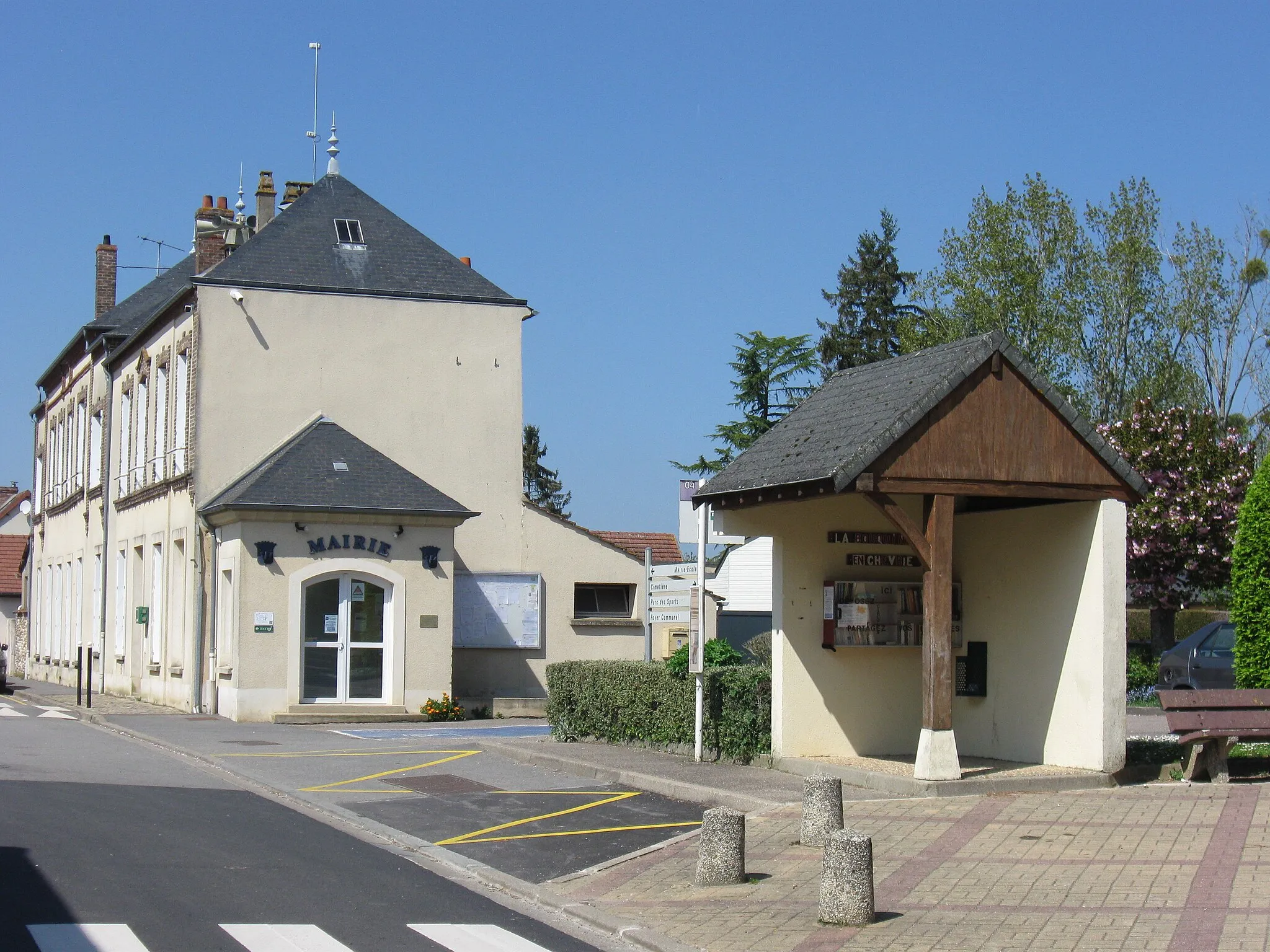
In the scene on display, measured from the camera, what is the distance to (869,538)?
1474cm

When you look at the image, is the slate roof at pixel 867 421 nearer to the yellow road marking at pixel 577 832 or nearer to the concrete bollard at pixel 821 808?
the concrete bollard at pixel 821 808

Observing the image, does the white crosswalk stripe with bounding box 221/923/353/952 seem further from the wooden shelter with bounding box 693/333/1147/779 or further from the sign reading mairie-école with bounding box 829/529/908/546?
the sign reading mairie-école with bounding box 829/529/908/546

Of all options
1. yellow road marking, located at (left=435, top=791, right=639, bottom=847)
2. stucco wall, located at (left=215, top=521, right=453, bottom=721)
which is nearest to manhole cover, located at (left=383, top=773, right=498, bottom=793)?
yellow road marking, located at (left=435, top=791, right=639, bottom=847)

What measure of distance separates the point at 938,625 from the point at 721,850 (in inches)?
162

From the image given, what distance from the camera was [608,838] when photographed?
11.2 m

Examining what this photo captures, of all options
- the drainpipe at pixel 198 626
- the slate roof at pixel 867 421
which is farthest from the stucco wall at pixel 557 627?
the slate roof at pixel 867 421

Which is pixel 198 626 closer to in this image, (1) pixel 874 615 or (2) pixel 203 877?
(1) pixel 874 615

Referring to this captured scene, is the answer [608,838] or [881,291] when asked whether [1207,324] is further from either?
[608,838]

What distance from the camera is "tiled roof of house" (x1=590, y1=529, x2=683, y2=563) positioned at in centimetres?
3522

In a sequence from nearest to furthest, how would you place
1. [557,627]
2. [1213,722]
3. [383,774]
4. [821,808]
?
1. [821,808]
2. [1213,722]
3. [383,774]
4. [557,627]

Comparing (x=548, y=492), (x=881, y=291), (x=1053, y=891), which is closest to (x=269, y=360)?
(x=1053, y=891)

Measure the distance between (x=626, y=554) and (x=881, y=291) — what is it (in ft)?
108

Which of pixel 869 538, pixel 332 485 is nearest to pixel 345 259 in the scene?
pixel 332 485

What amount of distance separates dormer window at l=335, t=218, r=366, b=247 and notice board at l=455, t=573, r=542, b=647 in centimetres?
687
